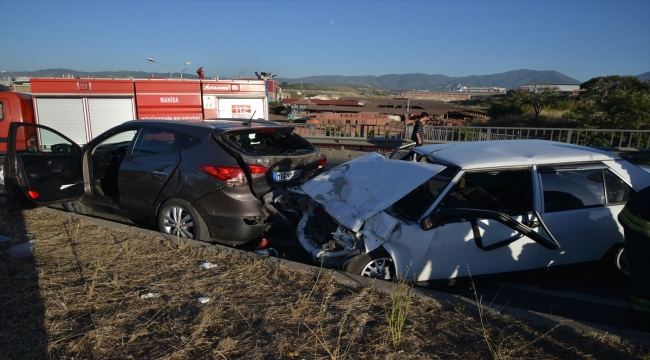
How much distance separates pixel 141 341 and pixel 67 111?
1285 centimetres

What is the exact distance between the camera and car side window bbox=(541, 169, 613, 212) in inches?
183

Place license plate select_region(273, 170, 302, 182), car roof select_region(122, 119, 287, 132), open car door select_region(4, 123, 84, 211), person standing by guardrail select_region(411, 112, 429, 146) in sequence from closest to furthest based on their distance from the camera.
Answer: license plate select_region(273, 170, 302, 182), car roof select_region(122, 119, 287, 132), open car door select_region(4, 123, 84, 211), person standing by guardrail select_region(411, 112, 429, 146)

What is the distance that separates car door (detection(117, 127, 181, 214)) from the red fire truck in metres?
8.55

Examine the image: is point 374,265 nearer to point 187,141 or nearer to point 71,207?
point 187,141

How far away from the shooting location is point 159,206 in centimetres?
587

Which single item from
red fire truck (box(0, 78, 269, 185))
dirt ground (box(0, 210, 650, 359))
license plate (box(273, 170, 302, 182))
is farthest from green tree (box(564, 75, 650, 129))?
dirt ground (box(0, 210, 650, 359))

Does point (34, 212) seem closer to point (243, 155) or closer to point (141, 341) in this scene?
point (243, 155)

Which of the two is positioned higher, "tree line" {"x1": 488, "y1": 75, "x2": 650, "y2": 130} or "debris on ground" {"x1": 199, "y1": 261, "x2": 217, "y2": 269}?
"tree line" {"x1": 488, "y1": 75, "x2": 650, "y2": 130}

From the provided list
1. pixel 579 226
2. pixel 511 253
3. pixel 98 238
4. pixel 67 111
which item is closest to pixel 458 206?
pixel 511 253

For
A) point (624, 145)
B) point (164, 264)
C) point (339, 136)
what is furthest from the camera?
point (339, 136)

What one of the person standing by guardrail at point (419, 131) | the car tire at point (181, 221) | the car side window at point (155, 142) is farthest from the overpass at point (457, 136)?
the car tire at point (181, 221)

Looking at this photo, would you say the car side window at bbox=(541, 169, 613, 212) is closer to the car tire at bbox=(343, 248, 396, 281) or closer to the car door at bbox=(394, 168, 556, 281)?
the car door at bbox=(394, 168, 556, 281)

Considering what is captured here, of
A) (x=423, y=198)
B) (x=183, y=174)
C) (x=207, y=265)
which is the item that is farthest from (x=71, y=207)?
(x=423, y=198)

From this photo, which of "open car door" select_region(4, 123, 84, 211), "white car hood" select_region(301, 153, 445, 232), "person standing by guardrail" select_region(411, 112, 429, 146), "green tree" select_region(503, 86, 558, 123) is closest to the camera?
"white car hood" select_region(301, 153, 445, 232)
